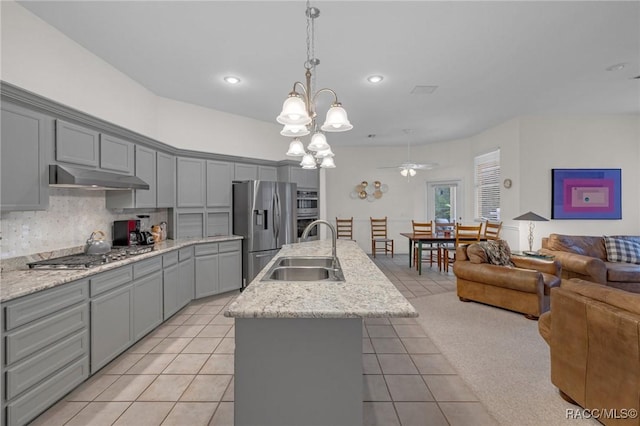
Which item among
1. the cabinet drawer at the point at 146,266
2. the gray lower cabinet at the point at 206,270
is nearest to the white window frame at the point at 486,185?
the gray lower cabinet at the point at 206,270

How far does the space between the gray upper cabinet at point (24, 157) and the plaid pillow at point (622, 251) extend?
671 cm

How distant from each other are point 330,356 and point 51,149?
2.55m

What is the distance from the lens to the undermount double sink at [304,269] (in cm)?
205

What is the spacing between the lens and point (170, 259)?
338cm

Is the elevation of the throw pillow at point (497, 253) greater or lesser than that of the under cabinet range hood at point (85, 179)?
lesser

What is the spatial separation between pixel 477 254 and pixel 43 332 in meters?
4.40

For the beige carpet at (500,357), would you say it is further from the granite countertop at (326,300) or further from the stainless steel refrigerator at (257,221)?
the stainless steel refrigerator at (257,221)

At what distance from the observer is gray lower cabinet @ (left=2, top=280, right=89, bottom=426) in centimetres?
168

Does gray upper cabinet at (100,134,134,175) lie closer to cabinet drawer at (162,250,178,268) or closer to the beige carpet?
cabinet drawer at (162,250,178,268)

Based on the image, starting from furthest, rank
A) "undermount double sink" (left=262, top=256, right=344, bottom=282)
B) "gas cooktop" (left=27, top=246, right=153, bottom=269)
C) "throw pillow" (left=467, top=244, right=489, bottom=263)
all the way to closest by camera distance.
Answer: "throw pillow" (left=467, top=244, right=489, bottom=263) → "gas cooktop" (left=27, top=246, right=153, bottom=269) → "undermount double sink" (left=262, top=256, right=344, bottom=282)

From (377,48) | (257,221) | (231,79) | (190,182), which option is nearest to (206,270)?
(257,221)

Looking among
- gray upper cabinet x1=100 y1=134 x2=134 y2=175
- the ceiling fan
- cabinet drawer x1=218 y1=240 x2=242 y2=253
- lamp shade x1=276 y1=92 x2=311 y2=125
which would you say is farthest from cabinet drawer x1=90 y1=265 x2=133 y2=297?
the ceiling fan

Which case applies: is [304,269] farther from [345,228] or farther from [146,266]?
[345,228]

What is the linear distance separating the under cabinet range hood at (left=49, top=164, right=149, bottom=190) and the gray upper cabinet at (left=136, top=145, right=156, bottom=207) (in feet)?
0.93
